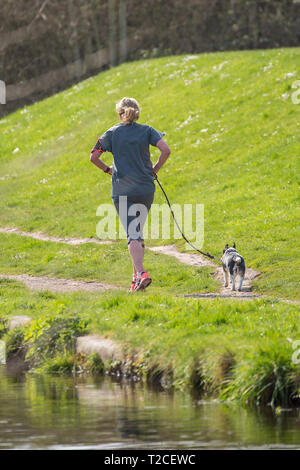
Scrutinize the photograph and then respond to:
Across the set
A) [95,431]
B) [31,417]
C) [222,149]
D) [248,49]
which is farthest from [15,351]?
[248,49]

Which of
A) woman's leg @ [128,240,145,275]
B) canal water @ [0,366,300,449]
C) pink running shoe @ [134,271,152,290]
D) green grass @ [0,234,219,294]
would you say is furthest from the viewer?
green grass @ [0,234,219,294]

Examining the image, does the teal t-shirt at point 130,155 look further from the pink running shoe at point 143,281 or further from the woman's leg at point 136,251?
the pink running shoe at point 143,281

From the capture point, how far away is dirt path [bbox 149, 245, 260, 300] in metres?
14.1

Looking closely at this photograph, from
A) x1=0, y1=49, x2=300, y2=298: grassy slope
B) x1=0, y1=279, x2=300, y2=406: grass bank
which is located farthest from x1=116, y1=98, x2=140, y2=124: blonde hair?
x1=0, y1=49, x2=300, y2=298: grassy slope

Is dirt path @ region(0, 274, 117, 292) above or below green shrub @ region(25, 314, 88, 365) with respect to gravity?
above

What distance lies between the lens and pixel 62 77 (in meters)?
44.7

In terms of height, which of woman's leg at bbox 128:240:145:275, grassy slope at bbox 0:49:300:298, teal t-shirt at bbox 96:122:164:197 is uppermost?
grassy slope at bbox 0:49:300:298

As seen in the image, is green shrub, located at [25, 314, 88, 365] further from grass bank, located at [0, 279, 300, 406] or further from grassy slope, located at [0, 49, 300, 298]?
grassy slope, located at [0, 49, 300, 298]

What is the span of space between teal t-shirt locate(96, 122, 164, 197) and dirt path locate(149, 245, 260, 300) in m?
2.17

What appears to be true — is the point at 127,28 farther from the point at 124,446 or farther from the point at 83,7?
the point at 124,446

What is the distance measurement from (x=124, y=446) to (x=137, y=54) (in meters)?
37.5

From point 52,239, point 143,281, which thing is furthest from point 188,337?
point 52,239

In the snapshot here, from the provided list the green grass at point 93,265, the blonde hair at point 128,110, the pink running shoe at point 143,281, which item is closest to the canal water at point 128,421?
the pink running shoe at point 143,281

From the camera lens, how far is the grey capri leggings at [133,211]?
13.4 metres
